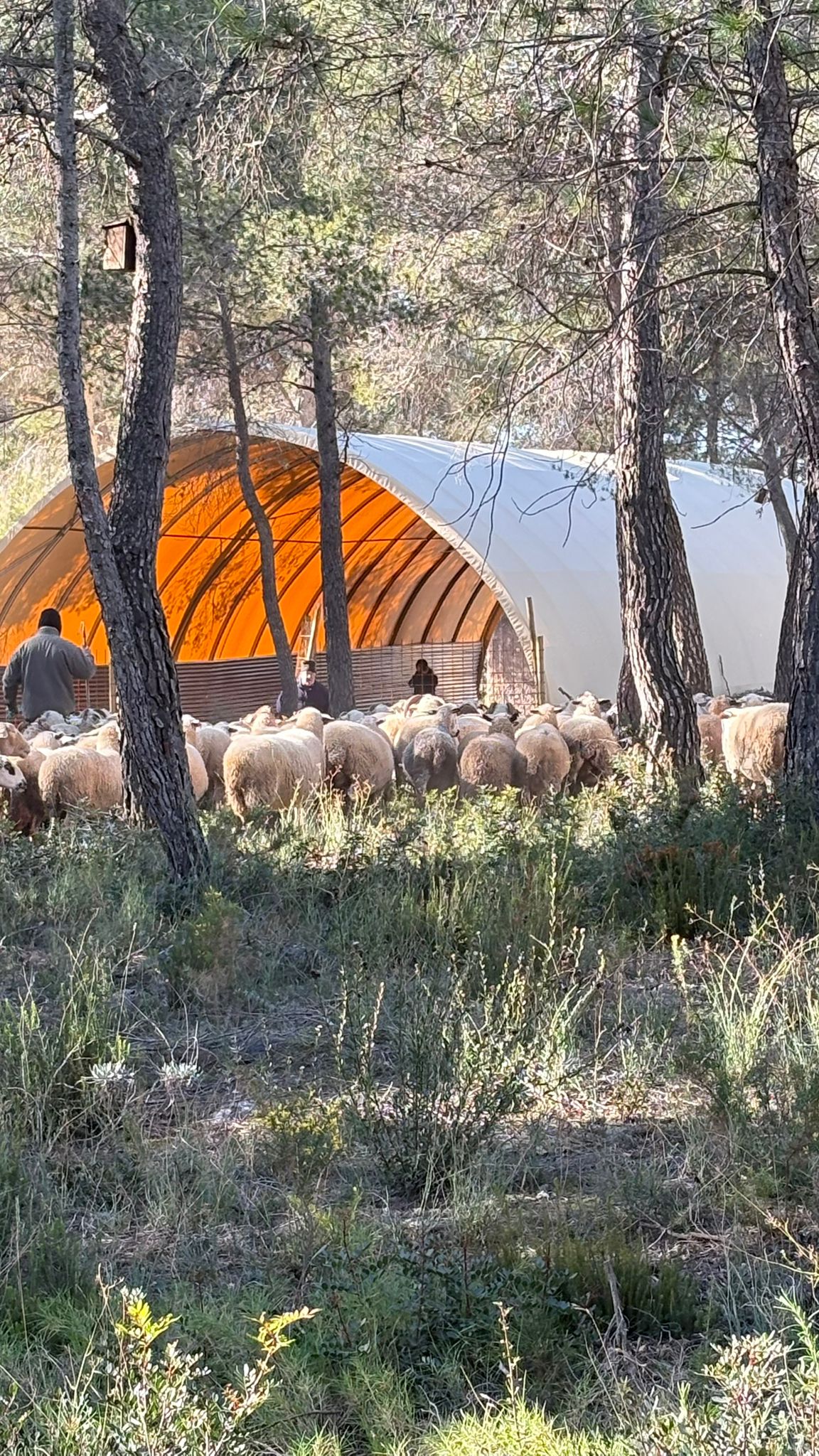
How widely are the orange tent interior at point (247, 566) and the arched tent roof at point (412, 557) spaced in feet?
0.13

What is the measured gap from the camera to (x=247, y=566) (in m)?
31.0

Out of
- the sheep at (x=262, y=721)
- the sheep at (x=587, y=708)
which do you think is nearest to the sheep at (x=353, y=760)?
the sheep at (x=262, y=721)

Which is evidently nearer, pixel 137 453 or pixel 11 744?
pixel 137 453

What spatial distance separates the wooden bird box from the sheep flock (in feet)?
11.1

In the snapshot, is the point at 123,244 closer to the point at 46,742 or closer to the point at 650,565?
the point at 650,565

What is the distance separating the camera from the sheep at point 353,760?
13.4 metres

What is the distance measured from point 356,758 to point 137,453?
4.76 m

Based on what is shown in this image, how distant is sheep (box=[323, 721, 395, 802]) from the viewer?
13.4m

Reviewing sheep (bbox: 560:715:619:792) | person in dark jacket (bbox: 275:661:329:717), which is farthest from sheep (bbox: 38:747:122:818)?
person in dark jacket (bbox: 275:661:329:717)

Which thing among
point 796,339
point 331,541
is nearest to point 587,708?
point 331,541

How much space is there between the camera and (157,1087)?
19.0ft

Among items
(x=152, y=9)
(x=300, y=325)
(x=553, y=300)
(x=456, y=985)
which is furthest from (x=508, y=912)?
(x=300, y=325)

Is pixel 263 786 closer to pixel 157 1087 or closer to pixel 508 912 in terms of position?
pixel 508 912

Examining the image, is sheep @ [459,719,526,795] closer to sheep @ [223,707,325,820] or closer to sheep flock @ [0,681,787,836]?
sheep flock @ [0,681,787,836]
